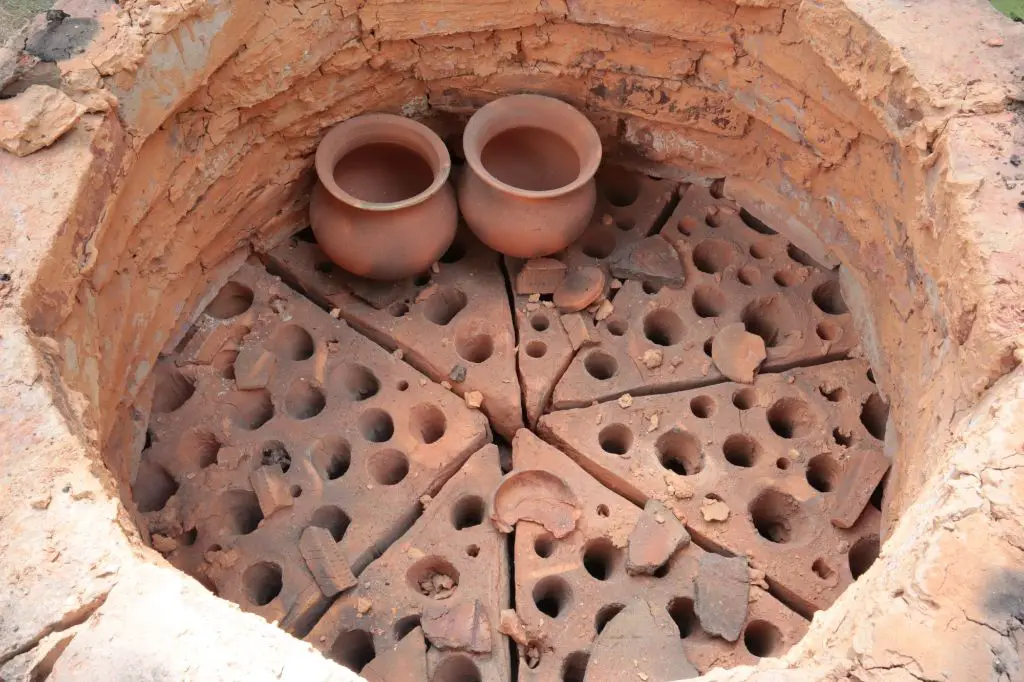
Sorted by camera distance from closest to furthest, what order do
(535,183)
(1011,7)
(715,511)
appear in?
(715,511), (1011,7), (535,183)

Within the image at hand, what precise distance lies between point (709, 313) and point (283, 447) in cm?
184

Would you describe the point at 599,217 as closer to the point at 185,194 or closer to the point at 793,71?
the point at 793,71

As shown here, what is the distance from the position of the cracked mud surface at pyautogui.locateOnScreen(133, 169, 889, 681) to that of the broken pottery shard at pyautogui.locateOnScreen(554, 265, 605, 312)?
0.15 feet

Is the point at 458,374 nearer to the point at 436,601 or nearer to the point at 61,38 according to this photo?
the point at 436,601

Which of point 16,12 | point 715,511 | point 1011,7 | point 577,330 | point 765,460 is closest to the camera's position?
point 715,511

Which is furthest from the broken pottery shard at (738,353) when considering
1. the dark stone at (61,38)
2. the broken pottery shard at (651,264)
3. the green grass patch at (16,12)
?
the green grass patch at (16,12)

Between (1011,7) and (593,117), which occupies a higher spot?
(1011,7)

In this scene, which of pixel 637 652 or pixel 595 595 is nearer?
A: pixel 637 652

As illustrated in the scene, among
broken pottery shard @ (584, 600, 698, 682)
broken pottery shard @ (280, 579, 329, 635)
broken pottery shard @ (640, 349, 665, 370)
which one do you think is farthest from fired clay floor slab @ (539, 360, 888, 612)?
broken pottery shard @ (280, 579, 329, 635)

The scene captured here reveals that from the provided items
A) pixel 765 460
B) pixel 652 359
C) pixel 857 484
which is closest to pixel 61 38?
pixel 652 359

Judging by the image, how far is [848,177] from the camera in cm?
325

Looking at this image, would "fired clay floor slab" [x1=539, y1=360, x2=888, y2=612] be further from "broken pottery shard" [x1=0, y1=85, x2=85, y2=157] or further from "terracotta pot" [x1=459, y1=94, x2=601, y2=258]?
"broken pottery shard" [x1=0, y1=85, x2=85, y2=157]

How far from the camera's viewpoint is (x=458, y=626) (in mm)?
2725

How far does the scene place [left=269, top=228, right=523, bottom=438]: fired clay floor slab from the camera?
10.9 feet
